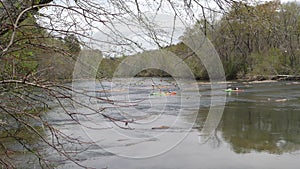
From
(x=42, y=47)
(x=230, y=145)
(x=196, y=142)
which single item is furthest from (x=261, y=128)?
(x=42, y=47)

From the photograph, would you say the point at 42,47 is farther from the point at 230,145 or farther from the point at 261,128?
the point at 261,128

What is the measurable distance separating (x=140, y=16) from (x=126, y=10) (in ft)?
0.26

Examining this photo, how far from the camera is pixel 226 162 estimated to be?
6973 mm

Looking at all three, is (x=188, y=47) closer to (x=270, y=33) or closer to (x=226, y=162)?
(x=270, y=33)

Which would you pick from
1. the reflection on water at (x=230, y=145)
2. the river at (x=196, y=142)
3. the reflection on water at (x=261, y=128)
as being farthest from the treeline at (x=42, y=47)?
the reflection on water at (x=261, y=128)

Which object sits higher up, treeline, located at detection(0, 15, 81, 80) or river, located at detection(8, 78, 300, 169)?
treeline, located at detection(0, 15, 81, 80)

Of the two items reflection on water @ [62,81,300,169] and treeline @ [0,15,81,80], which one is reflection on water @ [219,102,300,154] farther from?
treeline @ [0,15,81,80]

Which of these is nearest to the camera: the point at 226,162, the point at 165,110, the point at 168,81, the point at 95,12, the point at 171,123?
the point at 95,12

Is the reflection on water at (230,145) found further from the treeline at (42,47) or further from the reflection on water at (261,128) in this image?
the treeline at (42,47)

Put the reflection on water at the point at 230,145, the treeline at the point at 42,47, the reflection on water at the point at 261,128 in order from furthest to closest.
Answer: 1. the reflection on water at the point at 261,128
2. the reflection on water at the point at 230,145
3. the treeline at the point at 42,47

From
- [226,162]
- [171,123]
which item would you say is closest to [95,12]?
[226,162]

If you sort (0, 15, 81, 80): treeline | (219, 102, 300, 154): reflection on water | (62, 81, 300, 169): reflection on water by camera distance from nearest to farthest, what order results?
(0, 15, 81, 80): treeline
(62, 81, 300, 169): reflection on water
(219, 102, 300, 154): reflection on water

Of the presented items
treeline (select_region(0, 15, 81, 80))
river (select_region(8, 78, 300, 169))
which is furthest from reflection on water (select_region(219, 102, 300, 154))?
treeline (select_region(0, 15, 81, 80))

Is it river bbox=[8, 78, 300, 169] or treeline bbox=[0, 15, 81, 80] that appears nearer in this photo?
treeline bbox=[0, 15, 81, 80]
